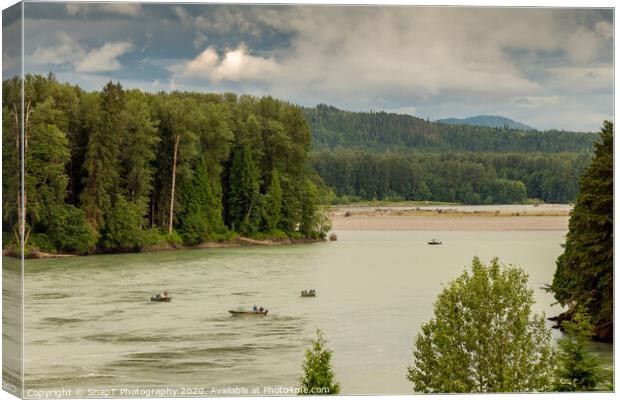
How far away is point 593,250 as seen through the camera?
16641 millimetres

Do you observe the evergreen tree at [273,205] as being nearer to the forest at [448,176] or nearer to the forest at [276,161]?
the forest at [276,161]

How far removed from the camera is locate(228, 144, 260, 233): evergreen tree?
1858 centimetres

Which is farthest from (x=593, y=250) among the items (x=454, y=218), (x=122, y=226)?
(x=122, y=226)

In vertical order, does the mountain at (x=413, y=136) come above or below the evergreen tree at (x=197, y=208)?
above

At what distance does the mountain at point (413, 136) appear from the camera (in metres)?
16.5

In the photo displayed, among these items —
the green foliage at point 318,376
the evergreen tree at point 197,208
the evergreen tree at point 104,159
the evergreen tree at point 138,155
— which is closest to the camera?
the green foliage at point 318,376

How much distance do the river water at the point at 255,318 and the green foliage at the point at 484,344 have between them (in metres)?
0.69

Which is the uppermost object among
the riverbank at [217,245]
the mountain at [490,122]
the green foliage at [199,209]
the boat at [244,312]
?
the mountain at [490,122]

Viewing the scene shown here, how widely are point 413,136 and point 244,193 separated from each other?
3.29 metres

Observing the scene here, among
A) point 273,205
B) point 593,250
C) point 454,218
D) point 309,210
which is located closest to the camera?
point 593,250

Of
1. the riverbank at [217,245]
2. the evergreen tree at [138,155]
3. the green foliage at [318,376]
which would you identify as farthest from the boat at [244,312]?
the evergreen tree at [138,155]

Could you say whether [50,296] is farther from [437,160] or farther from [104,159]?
[437,160]

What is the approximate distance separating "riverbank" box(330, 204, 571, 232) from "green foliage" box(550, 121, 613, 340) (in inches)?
13.8

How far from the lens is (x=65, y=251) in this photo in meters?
17.6
